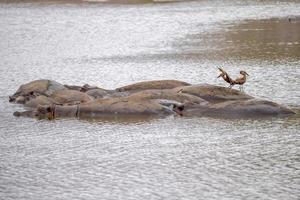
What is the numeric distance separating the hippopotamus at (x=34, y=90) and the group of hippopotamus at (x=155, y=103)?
0.81 feet

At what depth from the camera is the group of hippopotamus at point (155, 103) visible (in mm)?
27312

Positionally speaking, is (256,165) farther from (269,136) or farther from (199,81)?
(199,81)

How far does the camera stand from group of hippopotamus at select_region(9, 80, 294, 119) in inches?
1075

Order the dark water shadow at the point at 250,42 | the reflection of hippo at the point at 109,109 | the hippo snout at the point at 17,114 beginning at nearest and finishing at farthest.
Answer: the reflection of hippo at the point at 109,109 < the hippo snout at the point at 17,114 < the dark water shadow at the point at 250,42

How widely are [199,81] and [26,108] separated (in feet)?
24.0

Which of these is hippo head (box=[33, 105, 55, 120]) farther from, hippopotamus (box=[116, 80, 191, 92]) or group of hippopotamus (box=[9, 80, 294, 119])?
hippopotamus (box=[116, 80, 191, 92])

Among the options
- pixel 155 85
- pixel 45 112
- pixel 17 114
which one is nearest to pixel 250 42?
pixel 155 85

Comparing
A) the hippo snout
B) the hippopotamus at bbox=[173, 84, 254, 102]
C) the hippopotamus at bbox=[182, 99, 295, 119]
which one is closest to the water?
the hippo snout

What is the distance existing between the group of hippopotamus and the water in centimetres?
54

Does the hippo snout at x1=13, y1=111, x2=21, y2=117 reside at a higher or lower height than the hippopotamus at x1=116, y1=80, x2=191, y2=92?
lower

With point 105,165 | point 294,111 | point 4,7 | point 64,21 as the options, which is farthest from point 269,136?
point 4,7

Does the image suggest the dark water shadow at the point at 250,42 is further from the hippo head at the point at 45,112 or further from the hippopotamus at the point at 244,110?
the hippo head at the point at 45,112

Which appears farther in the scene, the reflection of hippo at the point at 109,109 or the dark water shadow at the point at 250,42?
the dark water shadow at the point at 250,42

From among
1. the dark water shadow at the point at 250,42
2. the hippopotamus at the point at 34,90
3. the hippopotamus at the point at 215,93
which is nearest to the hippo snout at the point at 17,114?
the hippopotamus at the point at 34,90
